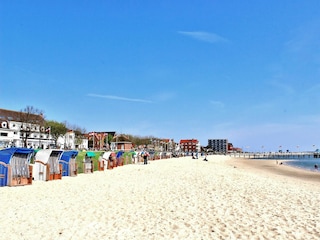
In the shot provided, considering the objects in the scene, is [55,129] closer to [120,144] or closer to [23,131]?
[23,131]

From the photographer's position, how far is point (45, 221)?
850 cm

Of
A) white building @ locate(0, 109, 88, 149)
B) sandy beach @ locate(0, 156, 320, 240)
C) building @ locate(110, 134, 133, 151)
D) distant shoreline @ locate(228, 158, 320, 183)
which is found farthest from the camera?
building @ locate(110, 134, 133, 151)

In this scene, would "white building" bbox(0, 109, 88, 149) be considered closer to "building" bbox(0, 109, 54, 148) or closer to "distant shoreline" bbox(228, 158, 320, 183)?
"building" bbox(0, 109, 54, 148)

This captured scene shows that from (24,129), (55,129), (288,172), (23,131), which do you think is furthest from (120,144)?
(288,172)

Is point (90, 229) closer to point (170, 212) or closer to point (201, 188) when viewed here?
point (170, 212)

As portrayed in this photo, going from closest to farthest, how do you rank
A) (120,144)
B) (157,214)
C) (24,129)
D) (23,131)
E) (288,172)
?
(157,214) → (288,172) → (23,131) → (24,129) → (120,144)

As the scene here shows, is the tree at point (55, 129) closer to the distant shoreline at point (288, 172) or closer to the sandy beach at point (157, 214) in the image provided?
the distant shoreline at point (288, 172)

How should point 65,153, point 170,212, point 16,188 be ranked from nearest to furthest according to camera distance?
point 170,212, point 16,188, point 65,153

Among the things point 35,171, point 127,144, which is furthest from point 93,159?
point 127,144

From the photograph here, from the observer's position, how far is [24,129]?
7444 cm

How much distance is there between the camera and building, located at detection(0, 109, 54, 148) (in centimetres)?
7225

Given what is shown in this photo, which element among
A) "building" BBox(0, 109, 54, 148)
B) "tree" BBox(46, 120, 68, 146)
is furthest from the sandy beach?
"tree" BBox(46, 120, 68, 146)

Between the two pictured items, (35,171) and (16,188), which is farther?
(35,171)

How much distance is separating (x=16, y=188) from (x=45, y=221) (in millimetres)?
7160
